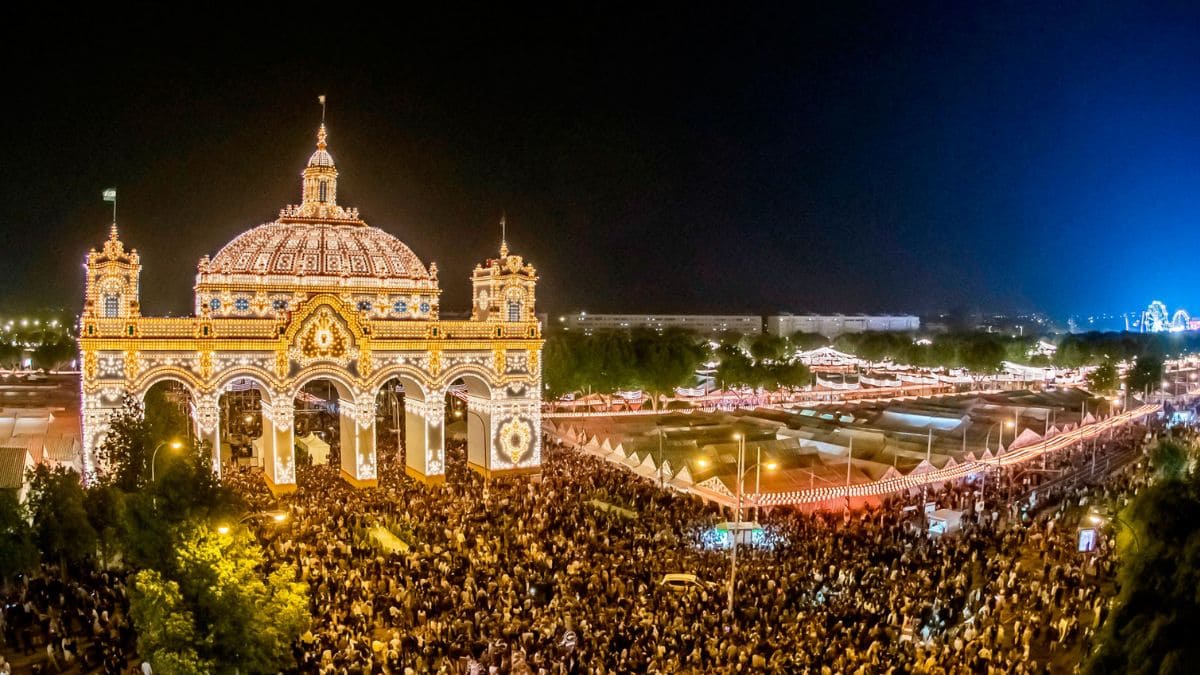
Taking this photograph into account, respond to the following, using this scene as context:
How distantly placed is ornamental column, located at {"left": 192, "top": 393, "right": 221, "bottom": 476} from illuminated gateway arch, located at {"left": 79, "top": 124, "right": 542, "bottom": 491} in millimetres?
36

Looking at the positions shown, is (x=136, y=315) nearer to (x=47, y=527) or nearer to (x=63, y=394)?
(x=47, y=527)

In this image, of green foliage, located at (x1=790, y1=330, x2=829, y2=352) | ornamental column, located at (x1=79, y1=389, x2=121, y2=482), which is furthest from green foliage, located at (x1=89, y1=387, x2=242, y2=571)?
green foliage, located at (x1=790, y1=330, x2=829, y2=352)

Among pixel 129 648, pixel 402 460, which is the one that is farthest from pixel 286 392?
pixel 129 648

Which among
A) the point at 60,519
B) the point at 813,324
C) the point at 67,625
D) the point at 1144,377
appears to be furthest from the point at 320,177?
the point at 813,324

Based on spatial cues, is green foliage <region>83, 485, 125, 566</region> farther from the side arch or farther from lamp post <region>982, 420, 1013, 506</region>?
lamp post <region>982, 420, 1013, 506</region>

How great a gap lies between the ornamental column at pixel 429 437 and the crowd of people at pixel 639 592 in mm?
5312

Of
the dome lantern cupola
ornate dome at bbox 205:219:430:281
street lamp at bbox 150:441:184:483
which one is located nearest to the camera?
street lamp at bbox 150:441:184:483

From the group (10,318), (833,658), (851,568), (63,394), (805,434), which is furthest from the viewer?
(10,318)

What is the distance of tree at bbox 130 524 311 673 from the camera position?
12.5m

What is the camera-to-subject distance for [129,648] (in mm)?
16188

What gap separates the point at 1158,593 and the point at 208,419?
2689cm

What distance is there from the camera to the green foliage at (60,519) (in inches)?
726

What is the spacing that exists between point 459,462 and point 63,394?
1079 inches

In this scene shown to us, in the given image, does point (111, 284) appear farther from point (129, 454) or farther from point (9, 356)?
point (9, 356)
